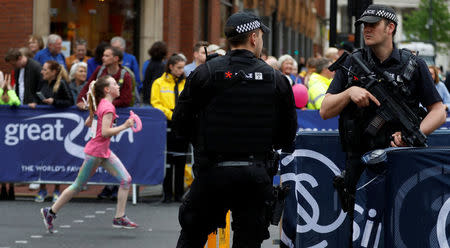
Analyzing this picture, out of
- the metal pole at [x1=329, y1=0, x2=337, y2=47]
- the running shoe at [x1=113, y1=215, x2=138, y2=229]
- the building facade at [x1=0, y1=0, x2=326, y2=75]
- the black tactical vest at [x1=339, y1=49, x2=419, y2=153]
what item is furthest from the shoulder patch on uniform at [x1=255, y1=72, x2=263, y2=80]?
the building facade at [x1=0, y1=0, x2=326, y2=75]

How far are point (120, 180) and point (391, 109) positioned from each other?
524 cm

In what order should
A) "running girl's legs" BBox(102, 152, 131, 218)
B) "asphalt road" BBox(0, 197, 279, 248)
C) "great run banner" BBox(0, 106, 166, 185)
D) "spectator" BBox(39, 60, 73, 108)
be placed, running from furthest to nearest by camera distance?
"spectator" BBox(39, 60, 73, 108) < "great run banner" BBox(0, 106, 166, 185) < "running girl's legs" BBox(102, 152, 131, 218) < "asphalt road" BBox(0, 197, 279, 248)

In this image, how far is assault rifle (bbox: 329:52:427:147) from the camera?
20.4 feet

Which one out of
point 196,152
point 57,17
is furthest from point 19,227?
point 57,17

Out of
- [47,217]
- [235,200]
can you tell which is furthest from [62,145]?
[235,200]

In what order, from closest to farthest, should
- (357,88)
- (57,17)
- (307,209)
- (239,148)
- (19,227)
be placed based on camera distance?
(239,148)
(357,88)
(307,209)
(19,227)
(57,17)

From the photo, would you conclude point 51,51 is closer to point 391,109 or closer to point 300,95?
point 300,95

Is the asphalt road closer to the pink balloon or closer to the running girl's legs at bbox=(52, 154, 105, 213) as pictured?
the running girl's legs at bbox=(52, 154, 105, 213)

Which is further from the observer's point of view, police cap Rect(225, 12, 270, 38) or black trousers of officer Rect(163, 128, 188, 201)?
black trousers of officer Rect(163, 128, 188, 201)

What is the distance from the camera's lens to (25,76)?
1437 centimetres

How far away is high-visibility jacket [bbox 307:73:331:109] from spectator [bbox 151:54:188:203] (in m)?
1.84

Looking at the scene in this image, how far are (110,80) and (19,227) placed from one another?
1959mm

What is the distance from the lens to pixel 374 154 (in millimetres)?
5922

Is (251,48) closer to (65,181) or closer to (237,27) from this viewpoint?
(237,27)
